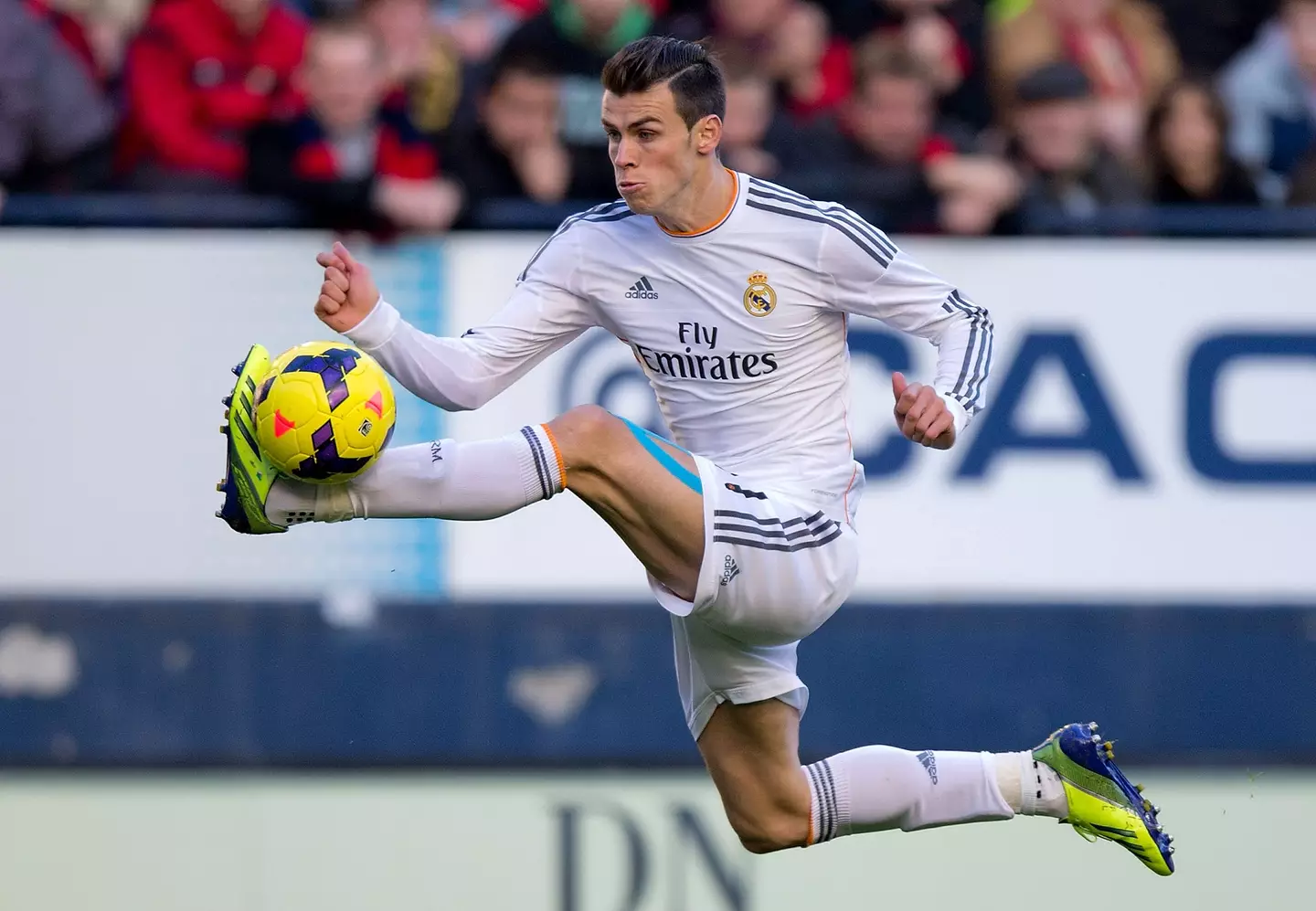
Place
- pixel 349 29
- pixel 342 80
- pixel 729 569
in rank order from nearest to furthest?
pixel 729 569, pixel 342 80, pixel 349 29

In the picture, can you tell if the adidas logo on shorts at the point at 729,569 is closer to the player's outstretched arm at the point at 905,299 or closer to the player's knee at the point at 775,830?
the player's outstretched arm at the point at 905,299

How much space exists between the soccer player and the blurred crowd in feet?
6.99

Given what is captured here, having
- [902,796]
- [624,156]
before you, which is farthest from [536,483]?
[902,796]

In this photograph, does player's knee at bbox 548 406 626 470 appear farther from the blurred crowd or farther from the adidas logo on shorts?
the blurred crowd

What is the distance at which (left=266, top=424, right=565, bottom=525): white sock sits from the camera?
486cm

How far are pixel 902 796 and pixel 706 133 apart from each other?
193cm

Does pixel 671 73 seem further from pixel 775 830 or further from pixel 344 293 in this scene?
pixel 775 830

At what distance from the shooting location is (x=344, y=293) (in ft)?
16.4

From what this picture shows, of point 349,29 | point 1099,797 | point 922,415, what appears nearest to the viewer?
point 922,415

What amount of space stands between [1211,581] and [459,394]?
371 cm

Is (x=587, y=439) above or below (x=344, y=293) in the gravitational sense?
below

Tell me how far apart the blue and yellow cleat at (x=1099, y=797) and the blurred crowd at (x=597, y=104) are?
2.64 metres

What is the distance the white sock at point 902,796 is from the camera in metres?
5.53

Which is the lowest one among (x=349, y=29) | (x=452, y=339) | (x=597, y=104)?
(x=452, y=339)
